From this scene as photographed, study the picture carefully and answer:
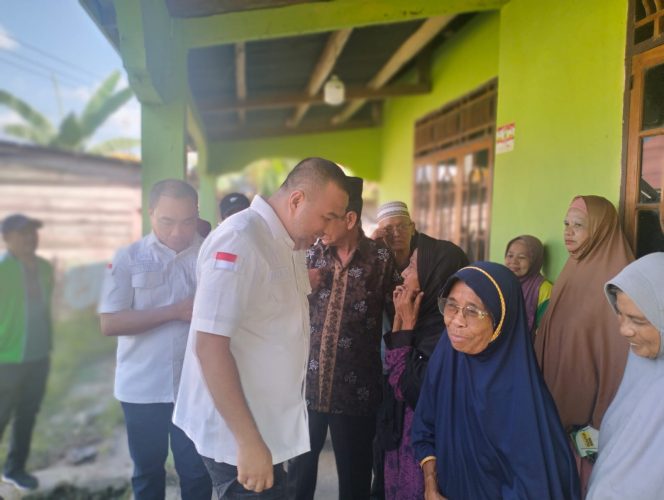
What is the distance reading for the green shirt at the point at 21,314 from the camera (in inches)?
96.5

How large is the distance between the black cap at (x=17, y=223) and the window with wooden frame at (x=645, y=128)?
2729 millimetres

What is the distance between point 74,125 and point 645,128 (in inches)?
104

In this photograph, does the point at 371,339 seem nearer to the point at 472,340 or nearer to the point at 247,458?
the point at 472,340

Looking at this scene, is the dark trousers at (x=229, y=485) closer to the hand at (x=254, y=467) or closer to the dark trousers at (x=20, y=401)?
the hand at (x=254, y=467)

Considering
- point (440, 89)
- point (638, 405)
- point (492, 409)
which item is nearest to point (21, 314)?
point (492, 409)

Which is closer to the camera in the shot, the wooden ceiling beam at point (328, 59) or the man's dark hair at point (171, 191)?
the man's dark hair at point (171, 191)

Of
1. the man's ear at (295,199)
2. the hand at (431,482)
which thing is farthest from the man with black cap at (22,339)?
the hand at (431,482)

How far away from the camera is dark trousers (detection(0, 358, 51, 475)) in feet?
9.52

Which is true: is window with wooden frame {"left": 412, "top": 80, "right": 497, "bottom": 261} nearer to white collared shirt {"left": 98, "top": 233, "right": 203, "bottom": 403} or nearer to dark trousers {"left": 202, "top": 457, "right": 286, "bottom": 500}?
white collared shirt {"left": 98, "top": 233, "right": 203, "bottom": 403}

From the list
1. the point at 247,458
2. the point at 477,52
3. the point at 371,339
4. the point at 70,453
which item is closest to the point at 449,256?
the point at 371,339

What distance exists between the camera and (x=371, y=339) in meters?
2.26

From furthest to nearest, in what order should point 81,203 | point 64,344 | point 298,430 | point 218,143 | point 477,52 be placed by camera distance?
point 218,143
point 477,52
point 64,344
point 81,203
point 298,430

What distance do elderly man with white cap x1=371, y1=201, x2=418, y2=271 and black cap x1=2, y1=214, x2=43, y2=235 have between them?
60.1 inches

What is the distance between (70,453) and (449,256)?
3135 millimetres
